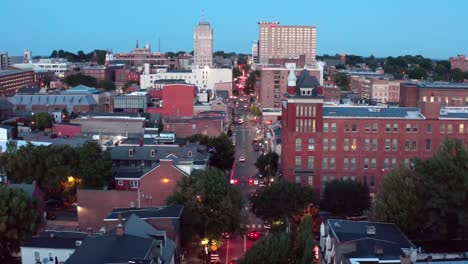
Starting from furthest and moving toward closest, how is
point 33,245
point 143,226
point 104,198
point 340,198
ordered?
point 340,198 → point 104,198 → point 33,245 → point 143,226

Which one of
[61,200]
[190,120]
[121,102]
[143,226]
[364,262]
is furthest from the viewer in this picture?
[121,102]

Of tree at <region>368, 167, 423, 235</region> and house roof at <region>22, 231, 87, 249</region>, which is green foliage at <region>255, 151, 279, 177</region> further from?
house roof at <region>22, 231, 87, 249</region>

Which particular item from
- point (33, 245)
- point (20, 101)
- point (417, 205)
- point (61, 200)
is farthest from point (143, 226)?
point (20, 101)

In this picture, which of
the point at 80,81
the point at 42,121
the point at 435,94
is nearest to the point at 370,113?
the point at 435,94

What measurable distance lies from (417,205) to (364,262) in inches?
508

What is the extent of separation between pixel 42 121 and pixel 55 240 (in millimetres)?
60282

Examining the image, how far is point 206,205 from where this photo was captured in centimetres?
4462

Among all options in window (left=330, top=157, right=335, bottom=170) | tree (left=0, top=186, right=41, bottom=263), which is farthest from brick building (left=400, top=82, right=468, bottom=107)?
tree (left=0, top=186, right=41, bottom=263)

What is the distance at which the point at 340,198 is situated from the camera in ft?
176

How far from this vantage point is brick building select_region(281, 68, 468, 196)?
202 feet

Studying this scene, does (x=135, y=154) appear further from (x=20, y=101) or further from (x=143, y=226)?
(x=20, y=101)

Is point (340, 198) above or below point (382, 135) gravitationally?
below

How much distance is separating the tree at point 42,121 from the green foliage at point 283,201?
56.6 m

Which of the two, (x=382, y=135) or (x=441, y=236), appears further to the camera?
(x=382, y=135)
